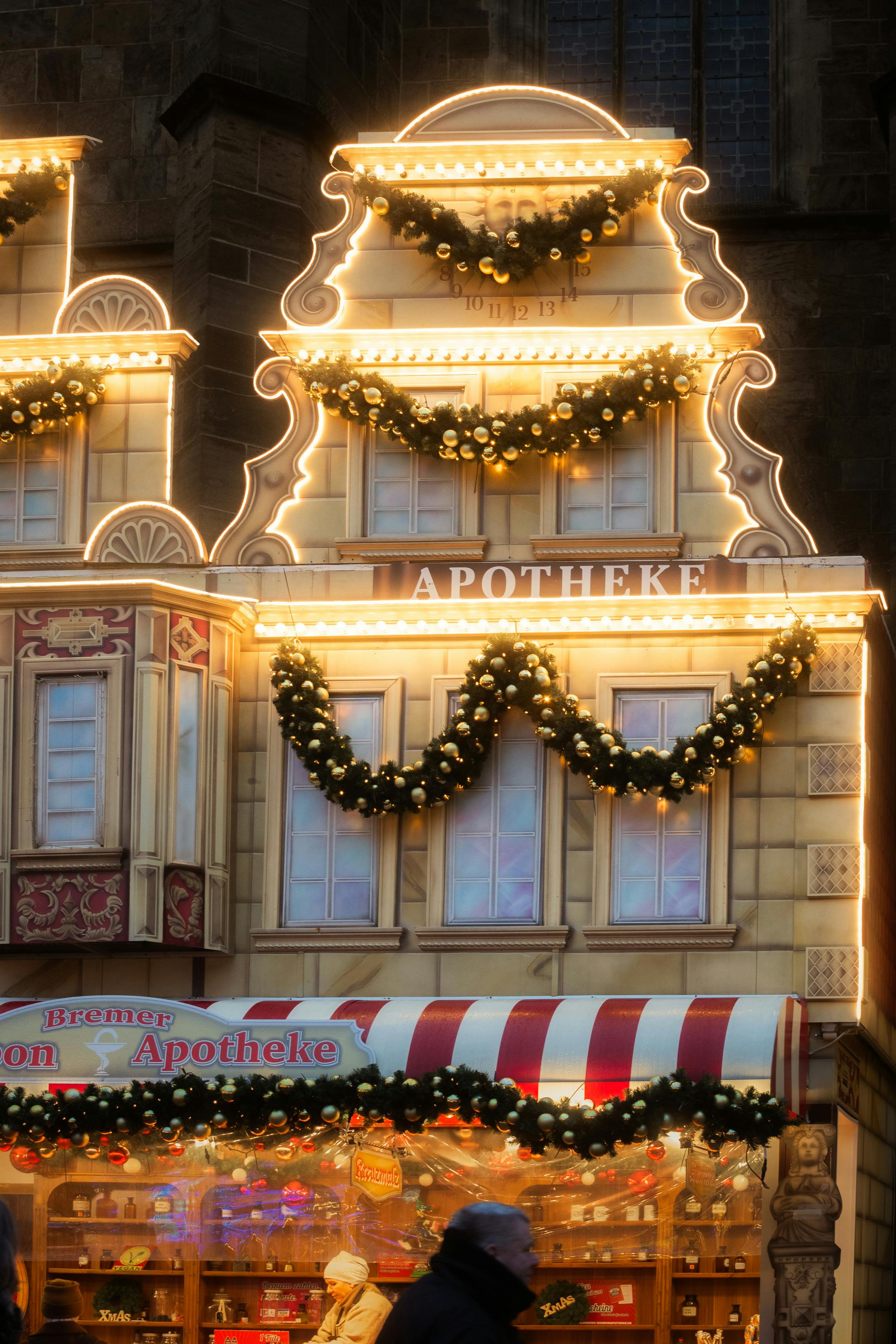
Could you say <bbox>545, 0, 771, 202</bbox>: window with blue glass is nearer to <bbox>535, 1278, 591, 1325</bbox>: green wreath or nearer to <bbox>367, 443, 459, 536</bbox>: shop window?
<bbox>367, 443, 459, 536</bbox>: shop window

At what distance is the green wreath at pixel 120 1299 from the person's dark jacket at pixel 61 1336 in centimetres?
457

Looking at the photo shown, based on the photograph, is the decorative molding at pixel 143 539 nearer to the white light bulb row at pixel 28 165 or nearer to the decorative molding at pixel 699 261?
the white light bulb row at pixel 28 165

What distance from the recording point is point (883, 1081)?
18.3m

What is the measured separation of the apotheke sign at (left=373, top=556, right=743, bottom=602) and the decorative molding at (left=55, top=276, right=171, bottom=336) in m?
3.00

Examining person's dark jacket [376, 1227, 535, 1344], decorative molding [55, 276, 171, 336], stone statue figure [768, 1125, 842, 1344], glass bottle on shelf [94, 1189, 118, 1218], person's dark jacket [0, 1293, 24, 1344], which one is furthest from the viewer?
decorative molding [55, 276, 171, 336]

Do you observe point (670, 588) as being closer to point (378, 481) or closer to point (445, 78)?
point (378, 481)

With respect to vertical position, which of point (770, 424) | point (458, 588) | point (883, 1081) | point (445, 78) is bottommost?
point (883, 1081)

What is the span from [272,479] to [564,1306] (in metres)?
6.76

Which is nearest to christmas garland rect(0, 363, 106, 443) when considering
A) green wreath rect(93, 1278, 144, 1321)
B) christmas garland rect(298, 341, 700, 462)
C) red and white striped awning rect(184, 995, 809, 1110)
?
christmas garland rect(298, 341, 700, 462)

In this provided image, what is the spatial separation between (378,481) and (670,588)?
2.57 m

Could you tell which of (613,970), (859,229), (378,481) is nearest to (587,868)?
(613,970)

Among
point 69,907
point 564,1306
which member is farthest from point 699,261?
point 564,1306

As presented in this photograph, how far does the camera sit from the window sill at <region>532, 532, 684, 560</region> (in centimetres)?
1644

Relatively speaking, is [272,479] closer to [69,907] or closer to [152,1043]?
[69,907]
